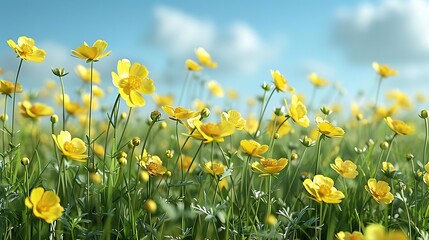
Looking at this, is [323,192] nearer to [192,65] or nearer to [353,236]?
[353,236]

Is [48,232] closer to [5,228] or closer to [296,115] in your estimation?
[5,228]

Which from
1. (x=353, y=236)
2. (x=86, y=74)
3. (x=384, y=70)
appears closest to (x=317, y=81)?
(x=384, y=70)

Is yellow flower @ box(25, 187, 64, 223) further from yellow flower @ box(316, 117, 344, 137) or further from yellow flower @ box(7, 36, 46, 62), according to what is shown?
yellow flower @ box(316, 117, 344, 137)

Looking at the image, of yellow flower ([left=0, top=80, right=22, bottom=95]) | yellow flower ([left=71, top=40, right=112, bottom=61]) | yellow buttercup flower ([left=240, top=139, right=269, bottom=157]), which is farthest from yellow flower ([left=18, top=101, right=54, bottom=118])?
yellow buttercup flower ([left=240, top=139, right=269, bottom=157])

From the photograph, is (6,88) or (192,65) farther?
(192,65)

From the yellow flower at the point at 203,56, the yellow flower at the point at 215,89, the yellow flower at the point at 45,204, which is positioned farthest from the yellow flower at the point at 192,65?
the yellow flower at the point at 45,204
